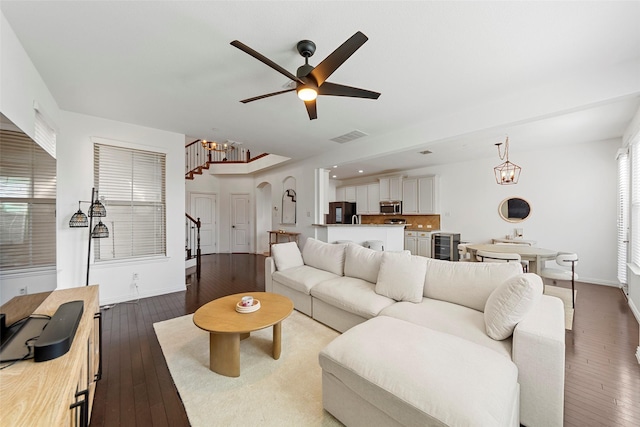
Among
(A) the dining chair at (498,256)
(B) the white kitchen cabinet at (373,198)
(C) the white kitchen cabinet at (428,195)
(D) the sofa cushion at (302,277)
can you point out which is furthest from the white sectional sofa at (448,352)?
(B) the white kitchen cabinet at (373,198)

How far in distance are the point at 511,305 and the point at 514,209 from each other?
5.10 m

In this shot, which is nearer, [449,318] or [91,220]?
[449,318]

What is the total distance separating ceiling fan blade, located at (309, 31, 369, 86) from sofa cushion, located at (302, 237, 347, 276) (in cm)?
228

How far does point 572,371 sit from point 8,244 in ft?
13.2

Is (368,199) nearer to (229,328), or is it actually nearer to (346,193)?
(346,193)

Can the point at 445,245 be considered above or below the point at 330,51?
below

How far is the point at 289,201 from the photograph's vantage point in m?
7.51

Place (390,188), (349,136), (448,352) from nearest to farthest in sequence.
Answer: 1. (448,352)
2. (349,136)
3. (390,188)

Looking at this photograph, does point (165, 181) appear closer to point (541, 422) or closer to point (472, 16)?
point (472, 16)

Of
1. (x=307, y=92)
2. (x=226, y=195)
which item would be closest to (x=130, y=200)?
(x=307, y=92)

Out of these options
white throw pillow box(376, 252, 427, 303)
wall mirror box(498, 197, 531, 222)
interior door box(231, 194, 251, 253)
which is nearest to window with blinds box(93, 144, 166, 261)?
white throw pillow box(376, 252, 427, 303)

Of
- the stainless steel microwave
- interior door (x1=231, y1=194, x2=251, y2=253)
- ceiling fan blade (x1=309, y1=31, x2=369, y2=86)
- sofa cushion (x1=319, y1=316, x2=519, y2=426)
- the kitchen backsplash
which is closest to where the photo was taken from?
sofa cushion (x1=319, y1=316, x2=519, y2=426)

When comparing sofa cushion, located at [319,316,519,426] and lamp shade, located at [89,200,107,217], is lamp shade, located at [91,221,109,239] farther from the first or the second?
sofa cushion, located at [319,316,519,426]

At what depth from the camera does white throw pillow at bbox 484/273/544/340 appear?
1685 mm
